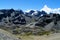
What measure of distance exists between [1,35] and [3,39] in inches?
44.2

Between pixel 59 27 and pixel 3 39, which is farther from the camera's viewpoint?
pixel 59 27

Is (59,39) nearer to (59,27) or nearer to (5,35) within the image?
(5,35)

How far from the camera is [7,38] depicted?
2805cm

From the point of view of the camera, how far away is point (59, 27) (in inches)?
5162

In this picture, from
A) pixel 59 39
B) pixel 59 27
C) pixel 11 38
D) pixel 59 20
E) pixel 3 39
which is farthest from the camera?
pixel 59 20

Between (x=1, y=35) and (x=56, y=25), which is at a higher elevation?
(x=1, y=35)

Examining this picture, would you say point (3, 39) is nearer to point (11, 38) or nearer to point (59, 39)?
point (11, 38)

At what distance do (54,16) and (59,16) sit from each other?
745 cm

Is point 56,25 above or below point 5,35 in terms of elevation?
below

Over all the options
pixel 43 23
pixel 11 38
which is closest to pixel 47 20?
pixel 43 23

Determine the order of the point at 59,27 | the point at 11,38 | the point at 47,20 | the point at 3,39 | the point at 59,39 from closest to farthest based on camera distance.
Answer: the point at 3,39, the point at 11,38, the point at 59,39, the point at 59,27, the point at 47,20

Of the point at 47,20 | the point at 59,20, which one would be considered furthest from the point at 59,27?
the point at 47,20

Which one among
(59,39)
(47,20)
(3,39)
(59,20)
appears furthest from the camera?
(47,20)

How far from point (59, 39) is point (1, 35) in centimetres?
2067
